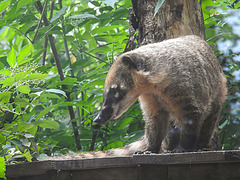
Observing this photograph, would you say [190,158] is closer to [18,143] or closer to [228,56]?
[18,143]

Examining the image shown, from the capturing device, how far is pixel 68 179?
7.54 feet

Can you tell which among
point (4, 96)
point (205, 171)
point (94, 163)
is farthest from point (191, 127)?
point (4, 96)

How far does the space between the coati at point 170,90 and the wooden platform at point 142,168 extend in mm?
528

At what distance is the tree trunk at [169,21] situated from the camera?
11.3 feet

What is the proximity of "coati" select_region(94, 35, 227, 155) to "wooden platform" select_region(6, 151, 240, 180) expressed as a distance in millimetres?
528

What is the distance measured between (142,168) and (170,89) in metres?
0.75

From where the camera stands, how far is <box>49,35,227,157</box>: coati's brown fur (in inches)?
106

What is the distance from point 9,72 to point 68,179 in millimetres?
861

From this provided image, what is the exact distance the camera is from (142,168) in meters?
2.21

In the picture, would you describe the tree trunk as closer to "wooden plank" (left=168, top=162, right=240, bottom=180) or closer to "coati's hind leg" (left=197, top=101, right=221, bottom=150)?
"coati's hind leg" (left=197, top=101, right=221, bottom=150)

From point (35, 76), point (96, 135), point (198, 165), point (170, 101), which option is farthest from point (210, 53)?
point (96, 135)

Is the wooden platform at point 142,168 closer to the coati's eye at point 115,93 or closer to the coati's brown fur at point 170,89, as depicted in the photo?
the coati's brown fur at point 170,89

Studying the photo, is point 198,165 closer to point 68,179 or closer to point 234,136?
point 68,179

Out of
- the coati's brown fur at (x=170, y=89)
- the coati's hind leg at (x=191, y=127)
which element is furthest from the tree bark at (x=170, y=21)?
the coati's hind leg at (x=191, y=127)
